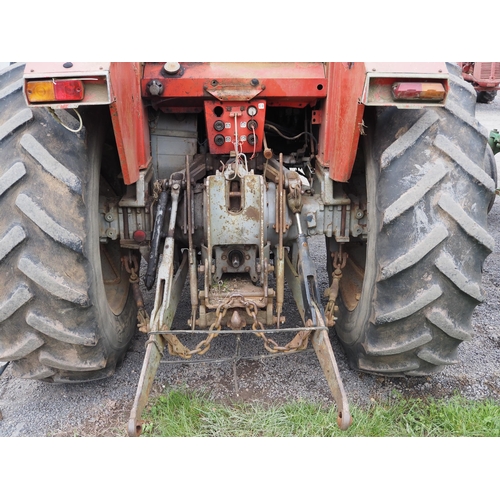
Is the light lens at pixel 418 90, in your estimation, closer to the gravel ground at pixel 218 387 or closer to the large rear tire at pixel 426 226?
the large rear tire at pixel 426 226

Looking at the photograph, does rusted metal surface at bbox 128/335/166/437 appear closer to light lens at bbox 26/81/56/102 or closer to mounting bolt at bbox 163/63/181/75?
light lens at bbox 26/81/56/102

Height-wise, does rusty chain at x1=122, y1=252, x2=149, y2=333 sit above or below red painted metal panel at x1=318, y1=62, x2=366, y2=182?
below

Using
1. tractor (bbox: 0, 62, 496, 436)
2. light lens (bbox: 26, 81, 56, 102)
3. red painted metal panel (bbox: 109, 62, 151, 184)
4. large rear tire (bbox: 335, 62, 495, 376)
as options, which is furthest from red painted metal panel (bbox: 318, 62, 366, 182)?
light lens (bbox: 26, 81, 56, 102)

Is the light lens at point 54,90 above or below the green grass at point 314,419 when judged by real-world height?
above

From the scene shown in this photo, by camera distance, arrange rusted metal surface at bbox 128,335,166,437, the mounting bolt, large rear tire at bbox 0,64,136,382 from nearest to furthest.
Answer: rusted metal surface at bbox 128,335,166,437 < large rear tire at bbox 0,64,136,382 < the mounting bolt

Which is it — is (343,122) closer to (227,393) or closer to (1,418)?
(227,393)

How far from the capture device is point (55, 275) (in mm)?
2230

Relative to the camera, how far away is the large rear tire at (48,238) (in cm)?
221

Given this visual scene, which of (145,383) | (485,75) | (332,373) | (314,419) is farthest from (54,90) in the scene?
(485,75)

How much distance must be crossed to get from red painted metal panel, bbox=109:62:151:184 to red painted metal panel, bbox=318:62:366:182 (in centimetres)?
93

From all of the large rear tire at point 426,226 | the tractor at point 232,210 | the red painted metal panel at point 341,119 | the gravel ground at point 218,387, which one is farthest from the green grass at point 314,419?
the red painted metal panel at point 341,119

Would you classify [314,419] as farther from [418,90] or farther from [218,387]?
[418,90]

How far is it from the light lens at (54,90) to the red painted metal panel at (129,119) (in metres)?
0.14

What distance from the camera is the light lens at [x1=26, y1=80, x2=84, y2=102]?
2.01 m
